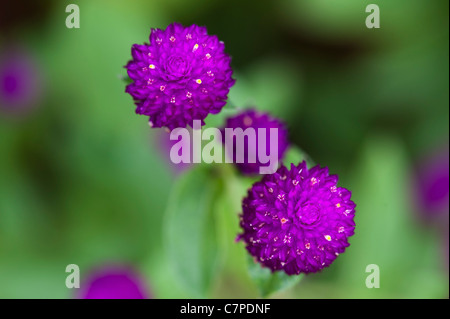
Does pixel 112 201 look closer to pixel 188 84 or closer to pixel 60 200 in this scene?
pixel 60 200

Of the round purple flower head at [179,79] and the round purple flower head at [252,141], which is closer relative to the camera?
the round purple flower head at [179,79]

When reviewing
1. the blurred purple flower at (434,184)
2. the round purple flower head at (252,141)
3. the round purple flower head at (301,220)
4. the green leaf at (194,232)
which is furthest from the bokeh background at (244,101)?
the round purple flower head at (301,220)

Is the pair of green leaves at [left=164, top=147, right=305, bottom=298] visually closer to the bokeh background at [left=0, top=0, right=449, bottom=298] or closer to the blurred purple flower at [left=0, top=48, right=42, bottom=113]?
the bokeh background at [left=0, top=0, right=449, bottom=298]

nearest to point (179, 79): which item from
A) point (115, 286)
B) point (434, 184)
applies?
point (115, 286)

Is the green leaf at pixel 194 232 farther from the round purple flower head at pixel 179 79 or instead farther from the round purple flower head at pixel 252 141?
the round purple flower head at pixel 179 79

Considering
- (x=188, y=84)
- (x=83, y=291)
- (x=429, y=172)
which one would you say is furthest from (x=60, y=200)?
(x=429, y=172)

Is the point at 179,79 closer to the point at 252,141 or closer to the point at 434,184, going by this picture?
the point at 252,141

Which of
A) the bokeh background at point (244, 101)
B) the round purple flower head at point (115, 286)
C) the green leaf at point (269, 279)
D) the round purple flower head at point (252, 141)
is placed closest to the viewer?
the green leaf at point (269, 279)

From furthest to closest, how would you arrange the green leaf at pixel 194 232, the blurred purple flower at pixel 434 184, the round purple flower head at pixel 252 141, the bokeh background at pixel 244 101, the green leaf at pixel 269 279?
the blurred purple flower at pixel 434 184
the bokeh background at pixel 244 101
the green leaf at pixel 194 232
the round purple flower head at pixel 252 141
the green leaf at pixel 269 279
